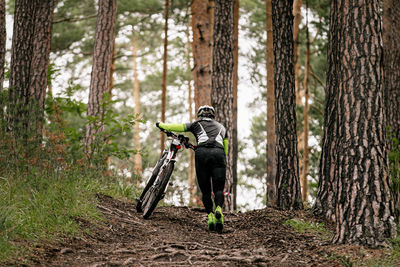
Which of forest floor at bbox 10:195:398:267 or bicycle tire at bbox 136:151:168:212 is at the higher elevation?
bicycle tire at bbox 136:151:168:212

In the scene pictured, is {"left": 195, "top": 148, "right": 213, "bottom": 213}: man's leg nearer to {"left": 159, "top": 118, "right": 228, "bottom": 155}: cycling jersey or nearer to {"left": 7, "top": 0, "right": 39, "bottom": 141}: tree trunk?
{"left": 159, "top": 118, "right": 228, "bottom": 155}: cycling jersey

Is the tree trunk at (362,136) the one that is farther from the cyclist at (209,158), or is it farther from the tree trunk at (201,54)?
the tree trunk at (201,54)

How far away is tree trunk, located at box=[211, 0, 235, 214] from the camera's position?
1034 cm

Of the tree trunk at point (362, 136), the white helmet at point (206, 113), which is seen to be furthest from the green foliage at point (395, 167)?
the white helmet at point (206, 113)

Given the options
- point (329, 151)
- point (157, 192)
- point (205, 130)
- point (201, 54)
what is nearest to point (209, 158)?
point (205, 130)

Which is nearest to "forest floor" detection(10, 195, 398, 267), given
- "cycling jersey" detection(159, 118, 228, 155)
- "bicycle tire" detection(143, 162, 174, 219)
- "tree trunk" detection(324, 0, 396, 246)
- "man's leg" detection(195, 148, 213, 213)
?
"bicycle tire" detection(143, 162, 174, 219)

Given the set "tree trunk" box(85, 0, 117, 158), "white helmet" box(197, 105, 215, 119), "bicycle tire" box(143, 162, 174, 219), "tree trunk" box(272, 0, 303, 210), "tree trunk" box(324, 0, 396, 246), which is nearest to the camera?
"tree trunk" box(324, 0, 396, 246)

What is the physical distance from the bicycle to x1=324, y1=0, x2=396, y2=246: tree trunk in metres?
3.11

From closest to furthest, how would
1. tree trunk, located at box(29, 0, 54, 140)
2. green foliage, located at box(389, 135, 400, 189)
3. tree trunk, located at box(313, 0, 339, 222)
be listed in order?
green foliage, located at box(389, 135, 400, 189)
tree trunk, located at box(313, 0, 339, 222)
tree trunk, located at box(29, 0, 54, 140)

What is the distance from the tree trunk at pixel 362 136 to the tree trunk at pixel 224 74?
5004mm

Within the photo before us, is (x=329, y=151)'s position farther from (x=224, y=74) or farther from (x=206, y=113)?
(x=224, y=74)

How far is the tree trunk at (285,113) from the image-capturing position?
8633mm

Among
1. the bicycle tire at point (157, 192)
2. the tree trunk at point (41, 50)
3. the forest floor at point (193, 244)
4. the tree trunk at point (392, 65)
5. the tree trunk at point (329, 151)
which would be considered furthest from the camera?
the tree trunk at point (392, 65)

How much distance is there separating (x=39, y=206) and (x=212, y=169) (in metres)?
2.88
